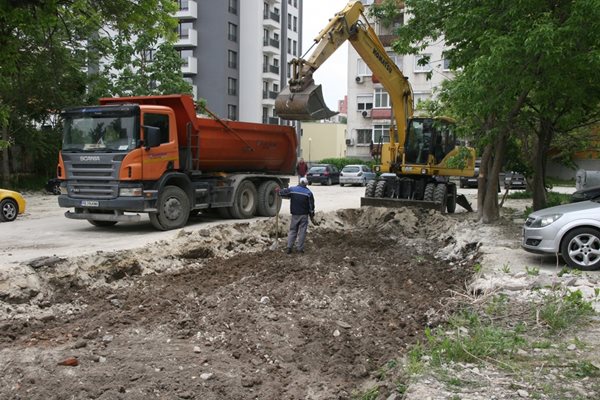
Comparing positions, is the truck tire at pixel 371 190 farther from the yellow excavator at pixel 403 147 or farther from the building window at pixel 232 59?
the building window at pixel 232 59


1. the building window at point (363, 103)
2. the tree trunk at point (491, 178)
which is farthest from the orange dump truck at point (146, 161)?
the building window at point (363, 103)

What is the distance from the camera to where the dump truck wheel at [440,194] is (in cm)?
1668

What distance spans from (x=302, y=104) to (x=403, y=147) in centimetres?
587

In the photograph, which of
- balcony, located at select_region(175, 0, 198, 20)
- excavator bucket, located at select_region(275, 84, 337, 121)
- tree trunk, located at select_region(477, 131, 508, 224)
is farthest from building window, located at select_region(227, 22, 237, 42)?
excavator bucket, located at select_region(275, 84, 337, 121)

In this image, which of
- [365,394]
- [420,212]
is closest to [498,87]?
[420,212]

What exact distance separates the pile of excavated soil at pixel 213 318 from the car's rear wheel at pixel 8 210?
7.02 meters

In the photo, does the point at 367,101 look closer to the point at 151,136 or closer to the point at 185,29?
the point at 185,29

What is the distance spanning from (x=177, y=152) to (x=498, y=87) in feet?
24.9

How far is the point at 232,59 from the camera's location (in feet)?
178

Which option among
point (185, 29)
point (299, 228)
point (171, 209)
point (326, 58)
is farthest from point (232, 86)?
point (299, 228)

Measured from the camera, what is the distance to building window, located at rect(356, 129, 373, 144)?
5197cm

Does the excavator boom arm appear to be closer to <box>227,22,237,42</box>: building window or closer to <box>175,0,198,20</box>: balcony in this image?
<box>175,0,198,20</box>: balcony

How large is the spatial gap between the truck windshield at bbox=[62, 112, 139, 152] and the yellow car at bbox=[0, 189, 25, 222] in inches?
130

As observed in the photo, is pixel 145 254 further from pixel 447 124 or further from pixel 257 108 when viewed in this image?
pixel 257 108
